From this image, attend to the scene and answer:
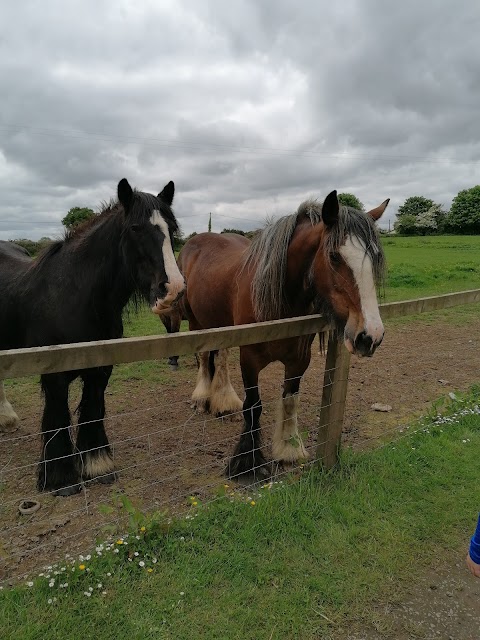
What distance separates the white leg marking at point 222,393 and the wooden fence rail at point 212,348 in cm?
181

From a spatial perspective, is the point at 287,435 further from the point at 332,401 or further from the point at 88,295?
the point at 88,295

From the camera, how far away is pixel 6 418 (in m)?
4.29

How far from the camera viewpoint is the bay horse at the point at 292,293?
264 cm

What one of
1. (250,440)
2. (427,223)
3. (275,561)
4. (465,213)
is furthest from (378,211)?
(427,223)

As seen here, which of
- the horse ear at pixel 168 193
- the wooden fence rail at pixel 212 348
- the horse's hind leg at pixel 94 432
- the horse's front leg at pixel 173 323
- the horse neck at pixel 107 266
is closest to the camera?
the wooden fence rail at pixel 212 348

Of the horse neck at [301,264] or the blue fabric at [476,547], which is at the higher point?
the horse neck at [301,264]

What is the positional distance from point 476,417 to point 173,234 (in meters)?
3.47

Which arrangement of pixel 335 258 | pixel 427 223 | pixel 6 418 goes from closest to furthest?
pixel 335 258 < pixel 6 418 < pixel 427 223

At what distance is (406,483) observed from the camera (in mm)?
3195

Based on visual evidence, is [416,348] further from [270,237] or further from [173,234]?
[173,234]

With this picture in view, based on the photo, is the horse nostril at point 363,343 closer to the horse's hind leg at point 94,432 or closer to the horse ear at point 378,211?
the horse ear at point 378,211

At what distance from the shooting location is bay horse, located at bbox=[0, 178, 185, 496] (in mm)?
3070

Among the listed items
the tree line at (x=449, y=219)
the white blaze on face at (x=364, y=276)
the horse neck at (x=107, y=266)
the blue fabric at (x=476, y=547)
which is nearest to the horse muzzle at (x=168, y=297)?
the horse neck at (x=107, y=266)

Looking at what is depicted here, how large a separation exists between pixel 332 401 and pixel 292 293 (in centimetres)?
89
